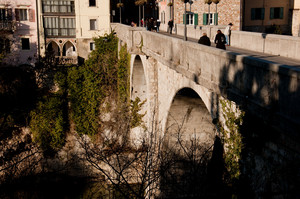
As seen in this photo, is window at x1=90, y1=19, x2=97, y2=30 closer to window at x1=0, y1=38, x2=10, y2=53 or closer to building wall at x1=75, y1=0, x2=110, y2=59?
building wall at x1=75, y1=0, x2=110, y2=59

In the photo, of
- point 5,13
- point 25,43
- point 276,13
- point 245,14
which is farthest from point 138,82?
point 276,13

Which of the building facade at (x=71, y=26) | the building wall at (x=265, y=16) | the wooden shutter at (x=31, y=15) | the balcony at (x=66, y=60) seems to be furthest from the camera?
the building wall at (x=265, y=16)

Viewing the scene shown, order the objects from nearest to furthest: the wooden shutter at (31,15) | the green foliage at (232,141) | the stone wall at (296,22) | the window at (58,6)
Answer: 1. the green foliage at (232,141)
2. the wooden shutter at (31,15)
3. the window at (58,6)
4. the stone wall at (296,22)

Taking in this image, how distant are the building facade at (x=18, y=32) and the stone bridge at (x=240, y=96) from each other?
25.1 meters

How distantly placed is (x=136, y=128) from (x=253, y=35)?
1568 centimetres

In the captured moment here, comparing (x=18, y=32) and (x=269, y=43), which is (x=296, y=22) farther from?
(x=18, y=32)

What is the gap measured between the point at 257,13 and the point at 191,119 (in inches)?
1078

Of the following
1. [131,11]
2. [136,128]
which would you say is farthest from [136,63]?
[131,11]

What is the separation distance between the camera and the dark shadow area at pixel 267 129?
23.4ft

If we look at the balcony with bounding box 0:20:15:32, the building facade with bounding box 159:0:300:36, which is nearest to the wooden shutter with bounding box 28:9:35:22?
the balcony with bounding box 0:20:15:32

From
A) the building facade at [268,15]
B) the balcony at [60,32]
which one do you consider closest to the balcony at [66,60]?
the balcony at [60,32]

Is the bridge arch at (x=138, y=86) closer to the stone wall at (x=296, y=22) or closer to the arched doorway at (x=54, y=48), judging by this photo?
the arched doorway at (x=54, y=48)

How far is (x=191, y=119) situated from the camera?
18.7m

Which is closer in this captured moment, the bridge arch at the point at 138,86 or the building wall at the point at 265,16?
the bridge arch at the point at 138,86
